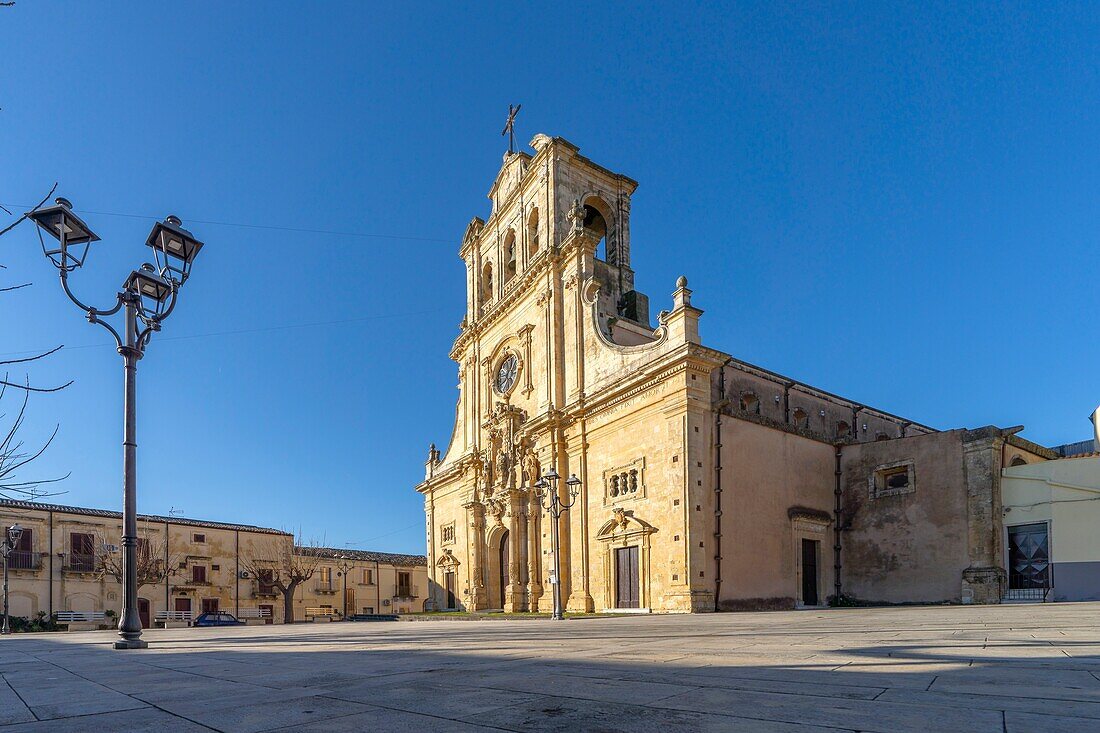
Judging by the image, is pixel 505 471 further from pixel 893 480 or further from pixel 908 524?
pixel 908 524

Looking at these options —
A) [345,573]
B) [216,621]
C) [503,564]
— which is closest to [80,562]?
[216,621]

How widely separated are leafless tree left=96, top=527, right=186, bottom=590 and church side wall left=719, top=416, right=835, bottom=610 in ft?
115

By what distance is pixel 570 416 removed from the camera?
30.4 m

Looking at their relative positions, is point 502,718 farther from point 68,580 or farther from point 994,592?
point 68,580

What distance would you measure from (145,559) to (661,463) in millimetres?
34452

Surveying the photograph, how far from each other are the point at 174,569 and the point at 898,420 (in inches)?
1771

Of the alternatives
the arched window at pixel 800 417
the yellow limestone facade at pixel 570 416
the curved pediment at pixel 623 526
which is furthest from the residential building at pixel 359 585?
the arched window at pixel 800 417

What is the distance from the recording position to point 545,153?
34.8 m

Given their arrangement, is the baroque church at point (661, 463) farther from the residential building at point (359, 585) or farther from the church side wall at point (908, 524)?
the residential building at point (359, 585)

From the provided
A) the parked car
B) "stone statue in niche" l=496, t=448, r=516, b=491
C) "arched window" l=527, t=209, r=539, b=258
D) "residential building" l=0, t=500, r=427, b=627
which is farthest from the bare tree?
"arched window" l=527, t=209, r=539, b=258

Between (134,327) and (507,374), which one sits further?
(507,374)

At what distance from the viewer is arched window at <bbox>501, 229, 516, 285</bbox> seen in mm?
38656

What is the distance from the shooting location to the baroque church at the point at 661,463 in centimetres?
2469

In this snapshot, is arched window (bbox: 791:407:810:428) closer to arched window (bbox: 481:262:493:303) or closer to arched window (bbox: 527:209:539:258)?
arched window (bbox: 527:209:539:258)
